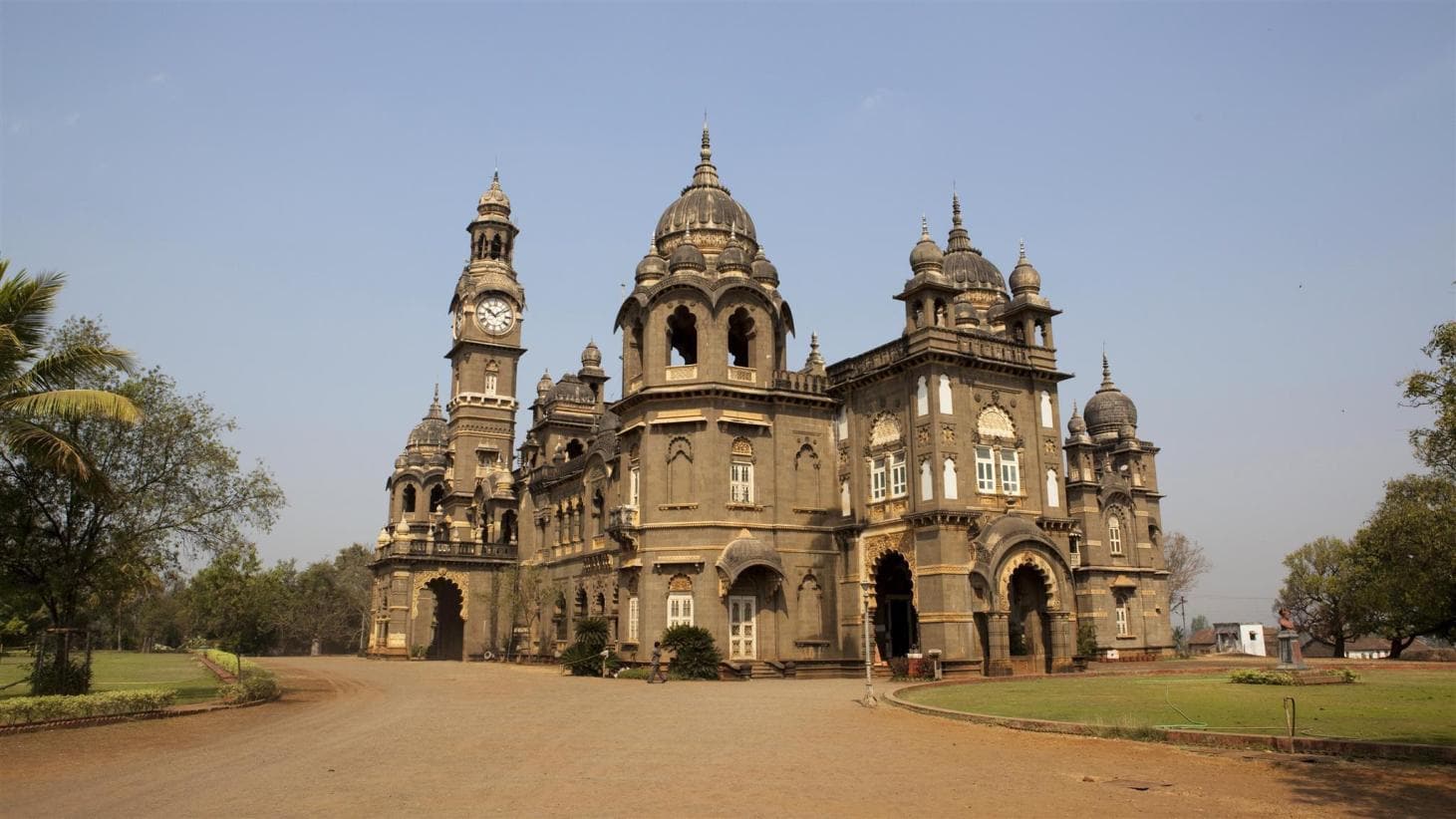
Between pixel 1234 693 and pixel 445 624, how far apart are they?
48.0 metres

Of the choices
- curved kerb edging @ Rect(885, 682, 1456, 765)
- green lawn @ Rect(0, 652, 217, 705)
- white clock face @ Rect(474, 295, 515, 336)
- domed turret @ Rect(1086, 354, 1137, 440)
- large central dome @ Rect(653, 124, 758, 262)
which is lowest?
green lawn @ Rect(0, 652, 217, 705)

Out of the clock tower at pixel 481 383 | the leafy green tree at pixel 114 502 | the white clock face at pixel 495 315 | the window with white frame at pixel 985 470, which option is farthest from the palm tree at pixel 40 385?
the white clock face at pixel 495 315

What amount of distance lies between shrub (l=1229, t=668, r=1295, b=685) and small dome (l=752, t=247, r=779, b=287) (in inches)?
814

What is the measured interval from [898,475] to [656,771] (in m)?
21.9

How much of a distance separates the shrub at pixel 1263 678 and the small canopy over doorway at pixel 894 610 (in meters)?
11.5

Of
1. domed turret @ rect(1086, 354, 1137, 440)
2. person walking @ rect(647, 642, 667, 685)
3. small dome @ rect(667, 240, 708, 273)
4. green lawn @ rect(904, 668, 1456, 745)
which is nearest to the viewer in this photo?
green lawn @ rect(904, 668, 1456, 745)

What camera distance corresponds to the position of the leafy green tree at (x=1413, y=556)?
20.8 meters

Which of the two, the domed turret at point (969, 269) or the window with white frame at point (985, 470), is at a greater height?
the domed turret at point (969, 269)

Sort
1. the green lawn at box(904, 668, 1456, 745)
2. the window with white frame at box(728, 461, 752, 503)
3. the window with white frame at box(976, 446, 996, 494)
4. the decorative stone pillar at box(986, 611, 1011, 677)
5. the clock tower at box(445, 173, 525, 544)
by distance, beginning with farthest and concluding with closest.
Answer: the clock tower at box(445, 173, 525, 544), the window with white frame at box(728, 461, 752, 503), the window with white frame at box(976, 446, 996, 494), the decorative stone pillar at box(986, 611, 1011, 677), the green lawn at box(904, 668, 1456, 745)

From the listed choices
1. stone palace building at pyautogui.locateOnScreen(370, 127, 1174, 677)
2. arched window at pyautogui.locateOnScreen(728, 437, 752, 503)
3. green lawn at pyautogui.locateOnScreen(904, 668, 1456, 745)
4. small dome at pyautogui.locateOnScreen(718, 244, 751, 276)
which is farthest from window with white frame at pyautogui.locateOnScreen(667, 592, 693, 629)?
small dome at pyautogui.locateOnScreen(718, 244, 751, 276)

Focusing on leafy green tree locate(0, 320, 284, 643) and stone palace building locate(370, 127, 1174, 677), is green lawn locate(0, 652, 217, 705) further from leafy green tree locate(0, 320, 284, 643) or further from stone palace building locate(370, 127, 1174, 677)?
stone palace building locate(370, 127, 1174, 677)

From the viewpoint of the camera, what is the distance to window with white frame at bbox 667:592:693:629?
33.8 m

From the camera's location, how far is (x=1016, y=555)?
102ft

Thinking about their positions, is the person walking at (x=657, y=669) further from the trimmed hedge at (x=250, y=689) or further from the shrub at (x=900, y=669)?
the trimmed hedge at (x=250, y=689)
